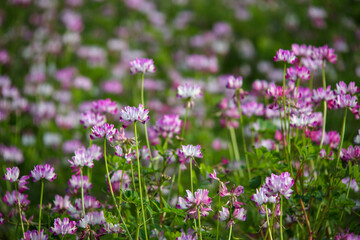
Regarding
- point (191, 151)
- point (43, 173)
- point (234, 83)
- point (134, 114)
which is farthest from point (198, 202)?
point (234, 83)

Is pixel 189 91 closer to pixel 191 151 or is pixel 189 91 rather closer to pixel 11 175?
pixel 191 151

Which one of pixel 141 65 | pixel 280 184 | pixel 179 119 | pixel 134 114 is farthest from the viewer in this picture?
pixel 179 119

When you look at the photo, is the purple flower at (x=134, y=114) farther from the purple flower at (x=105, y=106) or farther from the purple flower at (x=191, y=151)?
the purple flower at (x=105, y=106)

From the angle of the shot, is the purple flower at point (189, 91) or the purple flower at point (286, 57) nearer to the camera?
the purple flower at point (286, 57)

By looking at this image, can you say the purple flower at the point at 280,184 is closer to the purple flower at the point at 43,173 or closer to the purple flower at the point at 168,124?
the purple flower at the point at 168,124

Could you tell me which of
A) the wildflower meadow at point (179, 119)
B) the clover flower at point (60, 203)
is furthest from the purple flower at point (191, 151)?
the clover flower at point (60, 203)

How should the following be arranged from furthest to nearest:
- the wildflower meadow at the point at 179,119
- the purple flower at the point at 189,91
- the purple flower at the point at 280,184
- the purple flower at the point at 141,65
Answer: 1. the purple flower at the point at 189,91
2. the purple flower at the point at 141,65
3. the wildflower meadow at the point at 179,119
4. the purple flower at the point at 280,184

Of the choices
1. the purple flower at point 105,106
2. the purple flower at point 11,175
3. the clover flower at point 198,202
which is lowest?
the clover flower at point 198,202

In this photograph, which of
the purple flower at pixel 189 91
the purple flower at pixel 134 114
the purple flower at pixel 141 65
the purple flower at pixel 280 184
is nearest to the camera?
the purple flower at pixel 280 184

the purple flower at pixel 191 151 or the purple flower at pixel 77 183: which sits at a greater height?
the purple flower at pixel 191 151
